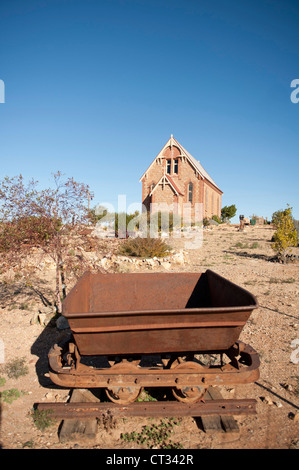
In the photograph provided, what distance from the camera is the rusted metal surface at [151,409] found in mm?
2963

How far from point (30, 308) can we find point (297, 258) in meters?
11.9

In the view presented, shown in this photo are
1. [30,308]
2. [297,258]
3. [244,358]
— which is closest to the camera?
[244,358]

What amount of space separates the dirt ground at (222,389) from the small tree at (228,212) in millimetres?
39590

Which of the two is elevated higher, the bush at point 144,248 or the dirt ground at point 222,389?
the bush at point 144,248

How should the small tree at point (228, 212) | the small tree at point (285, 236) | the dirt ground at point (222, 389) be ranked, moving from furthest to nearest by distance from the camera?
1. the small tree at point (228, 212)
2. the small tree at point (285, 236)
3. the dirt ground at point (222, 389)

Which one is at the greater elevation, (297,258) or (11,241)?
(11,241)

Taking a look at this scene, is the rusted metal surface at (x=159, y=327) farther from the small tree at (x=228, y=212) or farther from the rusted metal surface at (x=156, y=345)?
the small tree at (x=228, y=212)

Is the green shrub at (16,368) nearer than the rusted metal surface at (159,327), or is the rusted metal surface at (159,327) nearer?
the rusted metal surface at (159,327)

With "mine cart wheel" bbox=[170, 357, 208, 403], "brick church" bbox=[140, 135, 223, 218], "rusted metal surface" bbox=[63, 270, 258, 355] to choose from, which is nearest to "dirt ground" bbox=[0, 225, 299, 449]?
"mine cart wheel" bbox=[170, 357, 208, 403]

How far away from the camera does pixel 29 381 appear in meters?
3.91

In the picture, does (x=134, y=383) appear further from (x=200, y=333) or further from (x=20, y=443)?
(x=20, y=443)

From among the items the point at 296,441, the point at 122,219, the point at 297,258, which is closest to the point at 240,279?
the point at 297,258

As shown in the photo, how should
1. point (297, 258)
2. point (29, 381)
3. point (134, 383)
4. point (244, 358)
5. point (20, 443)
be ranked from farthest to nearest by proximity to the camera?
point (297, 258) → point (29, 381) → point (244, 358) → point (134, 383) → point (20, 443)

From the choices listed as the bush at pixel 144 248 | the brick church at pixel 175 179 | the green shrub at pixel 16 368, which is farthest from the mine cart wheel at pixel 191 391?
the brick church at pixel 175 179
